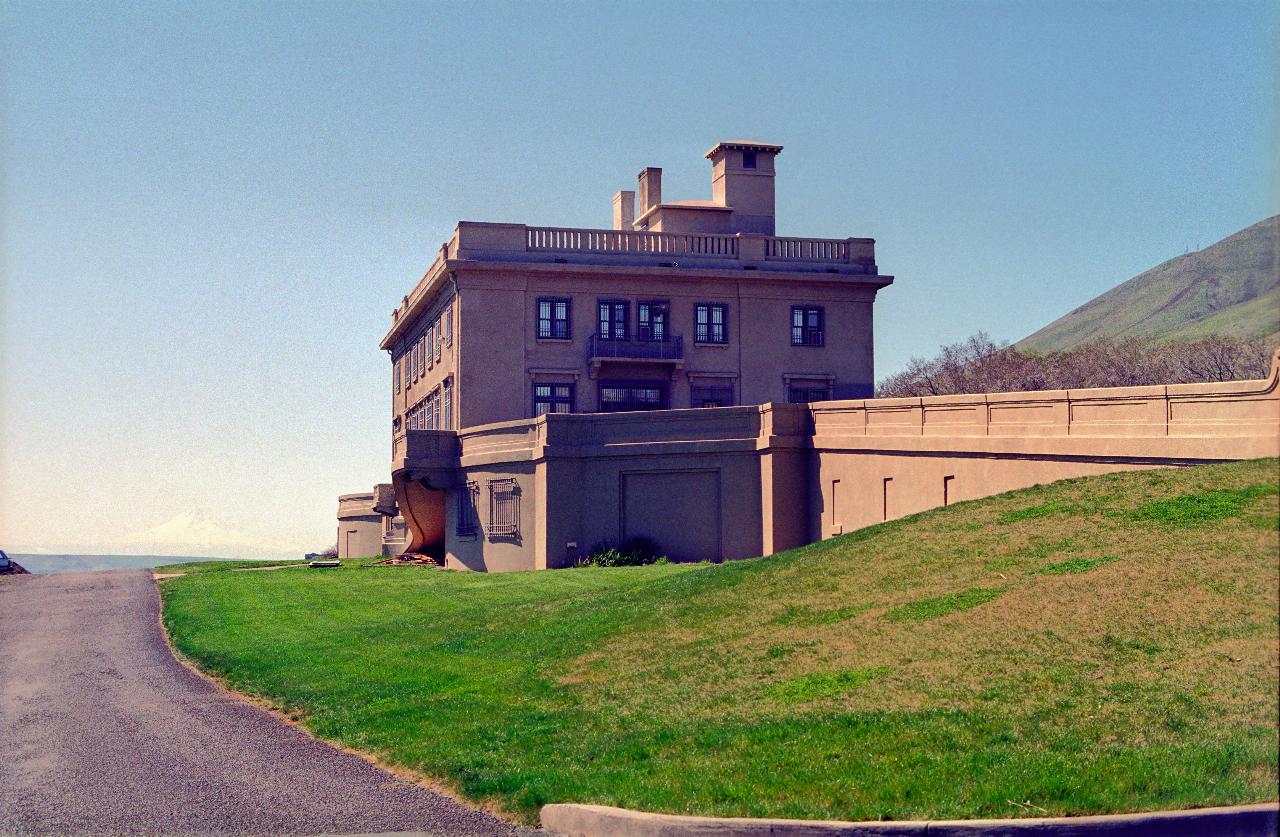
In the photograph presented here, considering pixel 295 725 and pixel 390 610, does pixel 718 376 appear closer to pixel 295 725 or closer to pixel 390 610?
pixel 390 610

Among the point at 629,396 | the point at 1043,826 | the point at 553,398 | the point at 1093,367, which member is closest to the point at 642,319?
the point at 629,396

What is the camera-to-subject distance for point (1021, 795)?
10.2 m

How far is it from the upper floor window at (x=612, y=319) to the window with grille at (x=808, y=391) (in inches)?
294

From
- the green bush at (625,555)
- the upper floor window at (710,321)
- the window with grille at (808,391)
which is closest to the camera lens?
the green bush at (625,555)

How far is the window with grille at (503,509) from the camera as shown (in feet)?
139

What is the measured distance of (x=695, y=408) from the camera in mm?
44750

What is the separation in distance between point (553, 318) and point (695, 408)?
10742mm

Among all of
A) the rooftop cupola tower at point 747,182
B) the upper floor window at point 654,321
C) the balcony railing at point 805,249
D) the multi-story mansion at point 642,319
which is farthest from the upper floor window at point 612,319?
the rooftop cupola tower at point 747,182

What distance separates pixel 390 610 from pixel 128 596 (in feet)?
41.8

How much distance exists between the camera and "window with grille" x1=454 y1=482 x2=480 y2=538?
4516cm

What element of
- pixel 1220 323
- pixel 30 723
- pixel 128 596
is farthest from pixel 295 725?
pixel 1220 323

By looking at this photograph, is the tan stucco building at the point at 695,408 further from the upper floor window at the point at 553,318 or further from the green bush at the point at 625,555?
the green bush at the point at 625,555

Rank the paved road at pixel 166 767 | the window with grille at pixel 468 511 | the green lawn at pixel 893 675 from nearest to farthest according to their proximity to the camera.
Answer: the green lawn at pixel 893 675
the paved road at pixel 166 767
the window with grille at pixel 468 511

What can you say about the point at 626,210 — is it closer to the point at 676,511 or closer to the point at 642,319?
the point at 642,319
